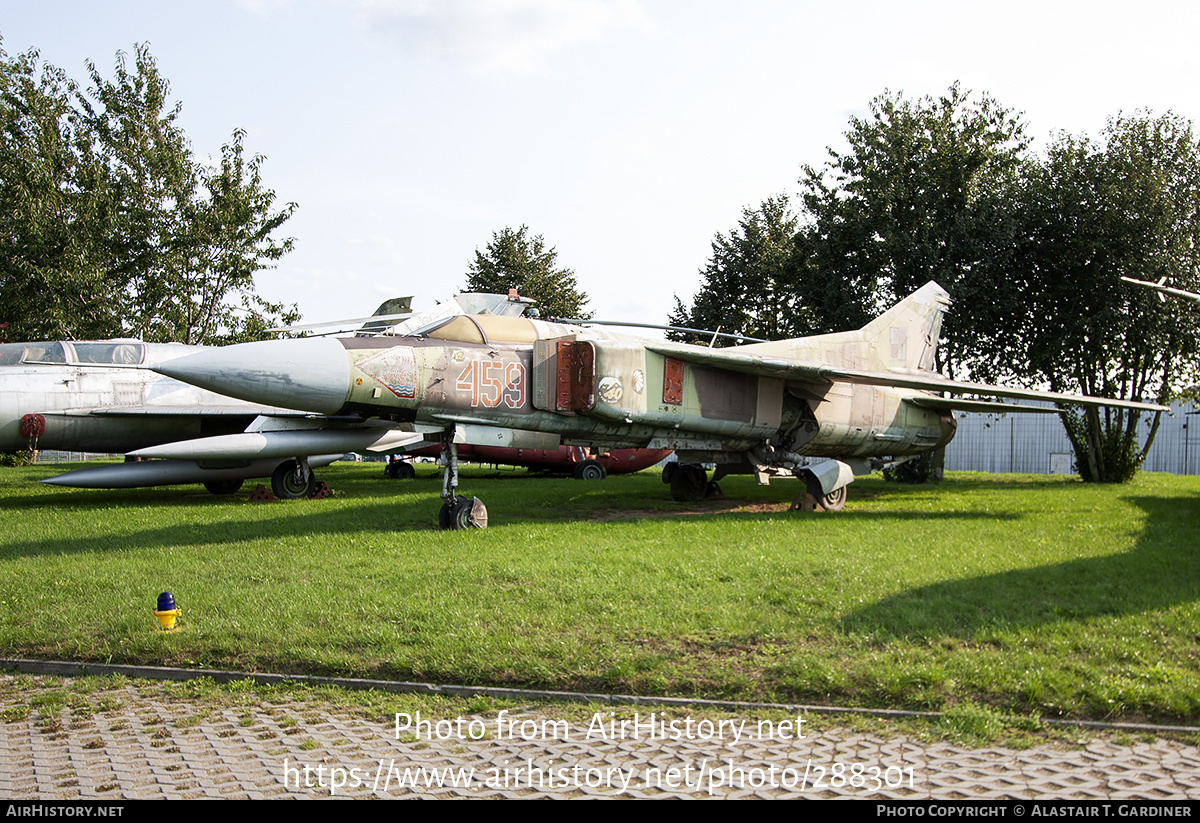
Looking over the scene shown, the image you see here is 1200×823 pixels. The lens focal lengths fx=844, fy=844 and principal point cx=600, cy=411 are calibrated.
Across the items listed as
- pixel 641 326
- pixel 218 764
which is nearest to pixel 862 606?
pixel 218 764

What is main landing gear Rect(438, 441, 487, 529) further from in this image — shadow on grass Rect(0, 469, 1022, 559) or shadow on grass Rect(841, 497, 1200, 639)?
shadow on grass Rect(841, 497, 1200, 639)

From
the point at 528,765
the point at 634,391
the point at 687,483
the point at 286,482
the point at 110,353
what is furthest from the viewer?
the point at 286,482

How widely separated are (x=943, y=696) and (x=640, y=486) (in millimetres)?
14604

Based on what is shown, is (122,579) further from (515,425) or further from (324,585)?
(515,425)

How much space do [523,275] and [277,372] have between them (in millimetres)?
32873

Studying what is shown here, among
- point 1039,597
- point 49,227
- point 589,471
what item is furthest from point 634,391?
point 49,227

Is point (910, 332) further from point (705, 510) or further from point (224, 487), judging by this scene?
point (224, 487)

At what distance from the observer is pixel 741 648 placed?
20.3ft

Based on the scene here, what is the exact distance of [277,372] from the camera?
9516 millimetres

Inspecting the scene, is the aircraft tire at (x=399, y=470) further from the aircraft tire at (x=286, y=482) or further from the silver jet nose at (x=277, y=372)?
the silver jet nose at (x=277, y=372)

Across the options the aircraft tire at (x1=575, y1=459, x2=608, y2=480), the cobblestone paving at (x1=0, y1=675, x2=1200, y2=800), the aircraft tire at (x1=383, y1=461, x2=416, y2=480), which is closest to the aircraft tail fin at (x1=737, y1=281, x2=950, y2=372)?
the aircraft tire at (x1=575, y1=459, x2=608, y2=480)

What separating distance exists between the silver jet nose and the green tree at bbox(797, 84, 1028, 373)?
1453 cm

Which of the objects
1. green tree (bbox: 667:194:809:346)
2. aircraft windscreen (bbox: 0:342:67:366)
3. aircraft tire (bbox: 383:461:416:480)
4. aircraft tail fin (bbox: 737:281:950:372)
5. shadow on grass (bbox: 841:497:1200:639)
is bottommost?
aircraft tire (bbox: 383:461:416:480)

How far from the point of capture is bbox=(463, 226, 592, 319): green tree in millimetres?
41812
